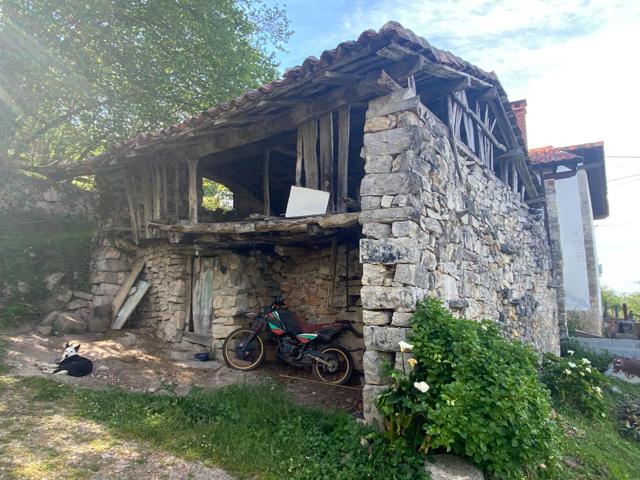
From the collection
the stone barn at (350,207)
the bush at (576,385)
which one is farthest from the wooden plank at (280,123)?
the bush at (576,385)

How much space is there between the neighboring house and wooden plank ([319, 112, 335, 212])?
26.9 feet

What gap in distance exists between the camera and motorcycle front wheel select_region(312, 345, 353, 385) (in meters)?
5.27

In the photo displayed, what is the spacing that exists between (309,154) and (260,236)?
1543mm

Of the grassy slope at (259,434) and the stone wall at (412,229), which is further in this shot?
the stone wall at (412,229)

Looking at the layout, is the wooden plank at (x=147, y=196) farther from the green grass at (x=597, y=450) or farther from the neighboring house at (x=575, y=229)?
the neighboring house at (x=575, y=229)

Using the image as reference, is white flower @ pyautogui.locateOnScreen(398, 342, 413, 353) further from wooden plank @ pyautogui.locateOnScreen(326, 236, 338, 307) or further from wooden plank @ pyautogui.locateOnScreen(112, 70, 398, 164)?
wooden plank @ pyautogui.locateOnScreen(326, 236, 338, 307)

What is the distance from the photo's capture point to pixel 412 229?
363 cm

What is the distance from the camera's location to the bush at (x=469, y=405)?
2.71 m

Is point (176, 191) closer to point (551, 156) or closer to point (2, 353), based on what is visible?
point (2, 353)

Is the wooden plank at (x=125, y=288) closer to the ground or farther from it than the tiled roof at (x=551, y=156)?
closer to the ground

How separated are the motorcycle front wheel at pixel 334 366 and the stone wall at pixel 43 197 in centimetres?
607

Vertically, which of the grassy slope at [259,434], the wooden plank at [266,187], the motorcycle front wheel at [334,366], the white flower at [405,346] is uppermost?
the wooden plank at [266,187]

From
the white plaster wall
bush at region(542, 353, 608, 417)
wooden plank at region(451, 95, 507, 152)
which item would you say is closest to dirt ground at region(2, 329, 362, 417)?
bush at region(542, 353, 608, 417)

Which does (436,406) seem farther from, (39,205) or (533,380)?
(39,205)
